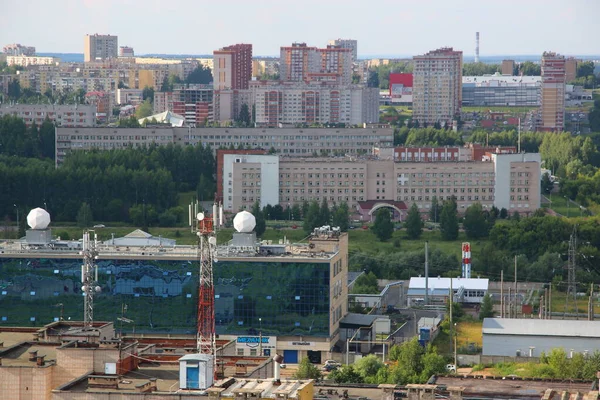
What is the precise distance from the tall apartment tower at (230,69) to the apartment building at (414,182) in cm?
Result: 6129

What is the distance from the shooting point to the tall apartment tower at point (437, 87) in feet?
396

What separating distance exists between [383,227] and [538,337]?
22765mm

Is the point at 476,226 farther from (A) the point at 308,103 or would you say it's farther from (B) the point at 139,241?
(A) the point at 308,103

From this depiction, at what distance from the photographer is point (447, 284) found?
4972 centimetres

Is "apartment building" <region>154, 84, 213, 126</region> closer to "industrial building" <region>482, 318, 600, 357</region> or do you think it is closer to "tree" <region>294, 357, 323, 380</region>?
"industrial building" <region>482, 318, 600, 357</region>

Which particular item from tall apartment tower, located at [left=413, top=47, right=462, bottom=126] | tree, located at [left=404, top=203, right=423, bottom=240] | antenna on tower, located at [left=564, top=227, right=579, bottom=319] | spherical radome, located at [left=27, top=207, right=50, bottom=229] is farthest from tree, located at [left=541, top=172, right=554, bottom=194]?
tall apartment tower, located at [left=413, top=47, right=462, bottom=126]

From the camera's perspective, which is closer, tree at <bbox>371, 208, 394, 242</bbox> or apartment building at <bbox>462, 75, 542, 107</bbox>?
tree at <bbox>371, 208, 394, 242</bbox>

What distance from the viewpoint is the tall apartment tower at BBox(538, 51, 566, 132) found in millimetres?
114938

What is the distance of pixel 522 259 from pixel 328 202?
56.0 ft

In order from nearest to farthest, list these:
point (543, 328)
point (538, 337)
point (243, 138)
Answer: point (538, 337) → point (543, 328) → point (243, 138)

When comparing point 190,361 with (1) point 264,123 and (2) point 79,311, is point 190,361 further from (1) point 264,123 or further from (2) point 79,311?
(1) point 264,123

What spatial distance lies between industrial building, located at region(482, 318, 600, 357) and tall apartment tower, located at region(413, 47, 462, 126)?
78.7 m

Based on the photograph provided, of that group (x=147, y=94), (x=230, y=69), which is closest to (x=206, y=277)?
(x=230, y=69)

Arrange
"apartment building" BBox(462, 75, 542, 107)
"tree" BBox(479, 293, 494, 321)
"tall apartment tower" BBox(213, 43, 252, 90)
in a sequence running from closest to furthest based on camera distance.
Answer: "tree" BBox(479, 293, 494, 321) < "tall apartment tower" BBox(213, 43, 252, 90) < "apartment building" BBox(462, 75, 542, 107)
